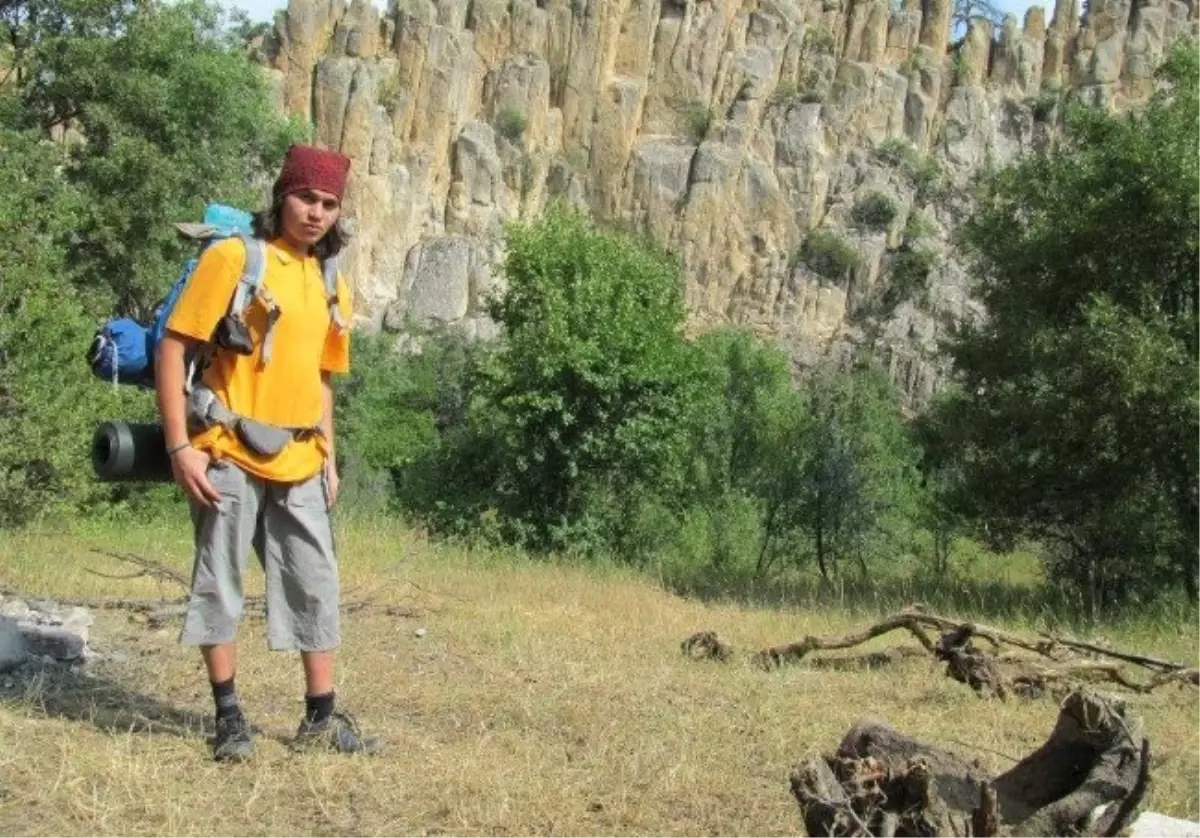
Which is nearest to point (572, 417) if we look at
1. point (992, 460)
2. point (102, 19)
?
point (992, 460)

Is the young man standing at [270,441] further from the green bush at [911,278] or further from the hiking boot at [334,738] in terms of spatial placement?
the green bush at [911,278]

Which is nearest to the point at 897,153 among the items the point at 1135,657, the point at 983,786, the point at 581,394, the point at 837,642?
the point at 581,394

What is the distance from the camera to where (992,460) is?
11438mm

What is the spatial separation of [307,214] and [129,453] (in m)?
0.88

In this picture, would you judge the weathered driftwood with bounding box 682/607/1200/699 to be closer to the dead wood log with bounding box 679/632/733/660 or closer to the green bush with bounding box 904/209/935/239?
the dead wood log with bounding box 679/632/733/660

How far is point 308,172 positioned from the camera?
11.8 ft

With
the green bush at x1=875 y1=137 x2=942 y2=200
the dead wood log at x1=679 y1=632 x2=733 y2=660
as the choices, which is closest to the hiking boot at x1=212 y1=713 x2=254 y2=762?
the dead wood log at x1=679 y1=632 x2=733 y2=660

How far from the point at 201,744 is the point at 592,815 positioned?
4.04 feet

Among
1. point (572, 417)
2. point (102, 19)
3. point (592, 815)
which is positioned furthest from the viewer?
point (102, 19)

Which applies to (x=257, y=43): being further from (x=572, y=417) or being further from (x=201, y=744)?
(x=201, y=744)

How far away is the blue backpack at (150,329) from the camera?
353 cm

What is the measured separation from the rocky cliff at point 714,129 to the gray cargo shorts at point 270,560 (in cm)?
4607

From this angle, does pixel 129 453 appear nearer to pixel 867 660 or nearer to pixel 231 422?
pixel 231 422

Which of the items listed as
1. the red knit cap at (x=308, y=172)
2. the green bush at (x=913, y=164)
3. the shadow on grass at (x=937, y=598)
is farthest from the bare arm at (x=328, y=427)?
the green bush at (x=913, y=164)
